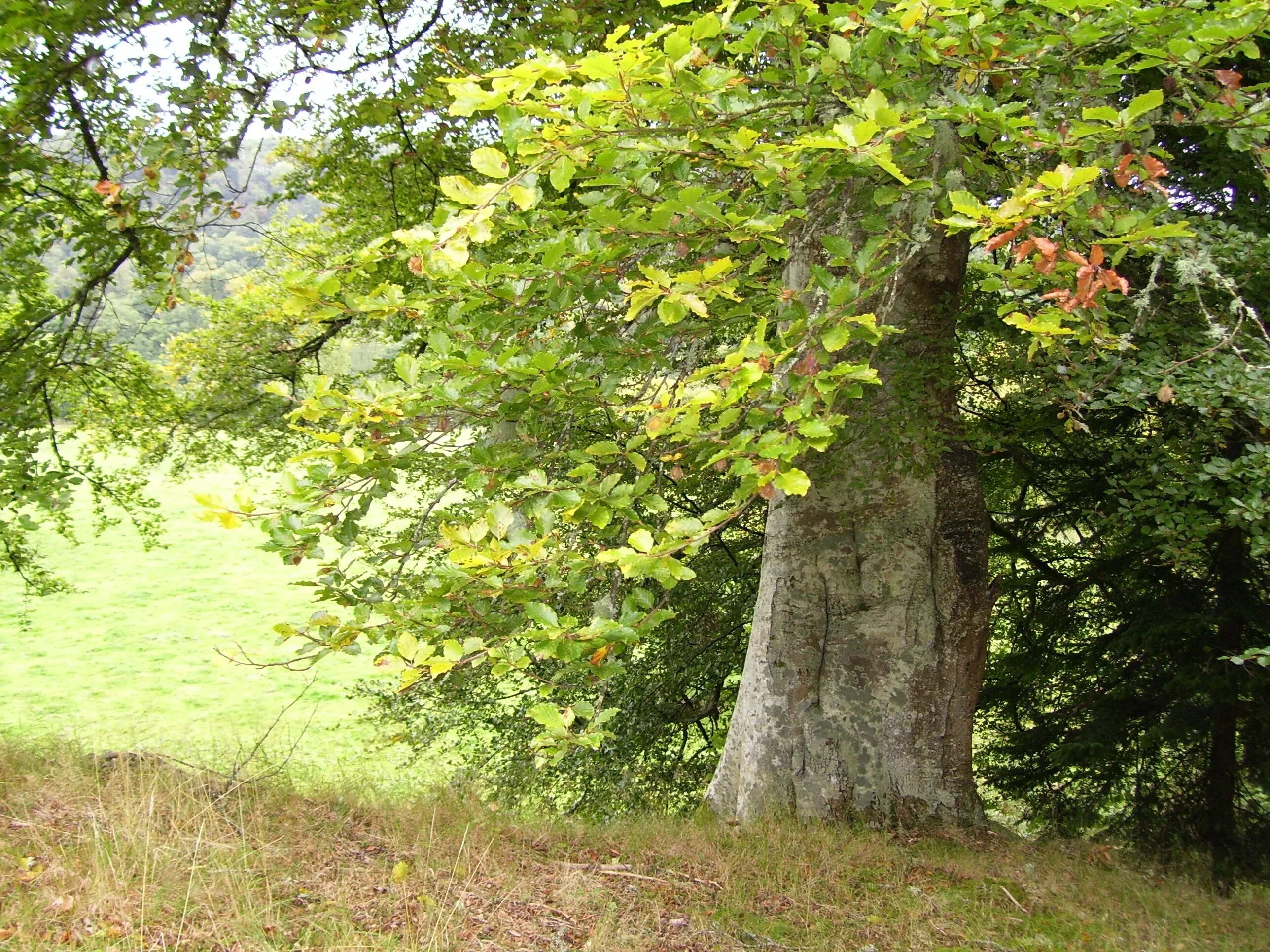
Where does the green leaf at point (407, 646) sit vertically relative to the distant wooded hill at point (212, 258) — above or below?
below

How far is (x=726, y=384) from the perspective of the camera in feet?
8.41

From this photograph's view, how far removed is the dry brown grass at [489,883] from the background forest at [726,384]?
0.13 m

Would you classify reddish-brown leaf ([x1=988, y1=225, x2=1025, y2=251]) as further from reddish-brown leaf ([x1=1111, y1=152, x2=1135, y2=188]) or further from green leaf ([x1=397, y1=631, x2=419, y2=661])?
green leaf ([x1=397, y1=631, x2=419, y2=661])

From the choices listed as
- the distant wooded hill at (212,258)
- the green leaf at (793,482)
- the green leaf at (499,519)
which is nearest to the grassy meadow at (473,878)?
the green leaf at (499,519)

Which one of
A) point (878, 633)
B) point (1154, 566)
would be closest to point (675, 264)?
point (878, 633)

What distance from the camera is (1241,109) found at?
2.91 meters

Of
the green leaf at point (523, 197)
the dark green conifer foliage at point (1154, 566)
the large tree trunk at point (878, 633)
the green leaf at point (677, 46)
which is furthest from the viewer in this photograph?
the large tree trunk at point (878, 633)

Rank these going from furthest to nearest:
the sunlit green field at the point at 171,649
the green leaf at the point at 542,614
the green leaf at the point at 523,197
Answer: the sunlit green field at the point at 171,649 < the green leaf at the point at 542,614 < the green leaf at the point at 523,197

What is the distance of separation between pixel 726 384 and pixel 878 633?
151 inches

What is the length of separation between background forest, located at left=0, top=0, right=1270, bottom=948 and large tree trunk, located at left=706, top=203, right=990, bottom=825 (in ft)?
0.09

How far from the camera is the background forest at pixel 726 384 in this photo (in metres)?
2.66

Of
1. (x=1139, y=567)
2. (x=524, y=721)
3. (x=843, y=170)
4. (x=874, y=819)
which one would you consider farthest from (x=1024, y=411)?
(x=524, y=721)

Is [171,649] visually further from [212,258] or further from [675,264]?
[675,264]

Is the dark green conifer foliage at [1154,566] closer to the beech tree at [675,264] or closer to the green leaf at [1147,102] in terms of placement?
the beech tree at [675,264]
